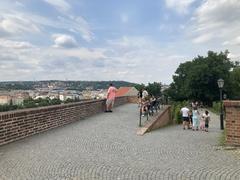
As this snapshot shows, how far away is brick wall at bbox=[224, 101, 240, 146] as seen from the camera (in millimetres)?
11992

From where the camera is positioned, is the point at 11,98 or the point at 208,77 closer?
the point at 11,98

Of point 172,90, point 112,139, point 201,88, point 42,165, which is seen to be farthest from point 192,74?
point 42,165

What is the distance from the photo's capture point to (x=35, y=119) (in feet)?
45.9

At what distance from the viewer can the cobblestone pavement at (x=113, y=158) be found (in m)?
8.27

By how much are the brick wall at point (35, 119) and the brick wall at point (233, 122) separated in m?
6.26

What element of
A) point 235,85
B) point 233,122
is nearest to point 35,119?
point 233,122

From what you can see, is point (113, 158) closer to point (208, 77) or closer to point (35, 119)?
point (35, 119)

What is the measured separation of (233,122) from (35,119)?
6494mm

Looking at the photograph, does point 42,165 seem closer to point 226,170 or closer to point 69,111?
point 226,170

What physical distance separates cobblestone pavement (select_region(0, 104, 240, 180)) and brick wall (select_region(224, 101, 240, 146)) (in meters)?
0.58

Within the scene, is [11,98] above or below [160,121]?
above

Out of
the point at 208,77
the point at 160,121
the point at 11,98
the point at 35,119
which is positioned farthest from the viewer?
the point at 208,77

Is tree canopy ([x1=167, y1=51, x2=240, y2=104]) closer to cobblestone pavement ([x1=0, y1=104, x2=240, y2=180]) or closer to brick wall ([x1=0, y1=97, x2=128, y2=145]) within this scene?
brick wall ([x1=0, y1=97, x2=128, y2=145])

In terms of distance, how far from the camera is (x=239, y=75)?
80.0m
